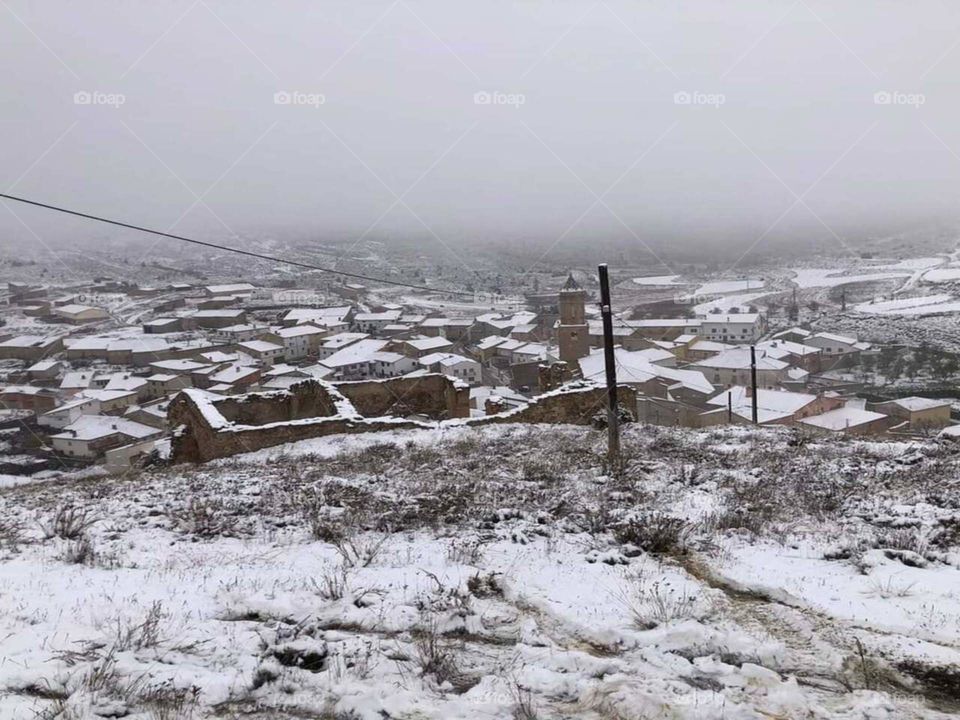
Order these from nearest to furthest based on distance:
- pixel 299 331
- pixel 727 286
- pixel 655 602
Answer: pixel 655 602 → pixel 299 331 → pixel 727 286

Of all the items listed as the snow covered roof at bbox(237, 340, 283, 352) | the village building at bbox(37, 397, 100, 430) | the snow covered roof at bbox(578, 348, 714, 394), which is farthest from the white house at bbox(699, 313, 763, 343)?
the village building at bbox(37, 397, 100, 430)

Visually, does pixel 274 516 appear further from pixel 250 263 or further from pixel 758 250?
pixel 758 250

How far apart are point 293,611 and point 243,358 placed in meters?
51.3

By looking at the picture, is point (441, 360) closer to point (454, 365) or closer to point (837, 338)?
point (454, 365)

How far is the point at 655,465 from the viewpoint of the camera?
33.7ft

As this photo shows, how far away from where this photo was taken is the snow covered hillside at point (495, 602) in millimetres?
3355

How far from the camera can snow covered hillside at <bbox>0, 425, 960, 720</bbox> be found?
3.36m

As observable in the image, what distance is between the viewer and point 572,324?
45.8 metres

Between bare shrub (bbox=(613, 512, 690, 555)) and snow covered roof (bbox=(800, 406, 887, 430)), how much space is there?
29683 millimetres

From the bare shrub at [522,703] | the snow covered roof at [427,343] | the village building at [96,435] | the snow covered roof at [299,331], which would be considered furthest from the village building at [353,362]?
the bare shrub at [522,703]

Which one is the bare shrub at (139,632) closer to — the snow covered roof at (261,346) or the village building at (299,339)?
the snow covered roof at (261,346)

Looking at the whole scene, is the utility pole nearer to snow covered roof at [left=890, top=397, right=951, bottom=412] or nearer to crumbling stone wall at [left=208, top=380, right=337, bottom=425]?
crumbling stone wall at [left=208, top=380, right=337, bottom=425]

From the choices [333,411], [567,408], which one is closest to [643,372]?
[567,408]

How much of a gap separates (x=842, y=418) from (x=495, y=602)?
34534 millimetres
